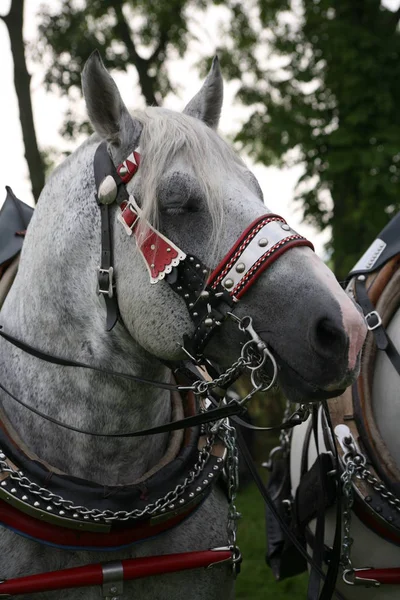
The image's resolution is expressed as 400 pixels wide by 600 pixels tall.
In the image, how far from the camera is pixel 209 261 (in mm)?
2209

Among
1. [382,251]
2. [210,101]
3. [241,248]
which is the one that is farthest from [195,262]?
[382,251]

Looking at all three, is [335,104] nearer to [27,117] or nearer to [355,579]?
[27,117]

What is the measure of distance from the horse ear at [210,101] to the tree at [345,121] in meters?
4.51

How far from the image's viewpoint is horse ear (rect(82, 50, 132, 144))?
2.29m

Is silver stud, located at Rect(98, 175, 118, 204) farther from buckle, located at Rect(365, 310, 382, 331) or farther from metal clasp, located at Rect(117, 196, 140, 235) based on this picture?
buckle, located at Rect(365, 310, 382, 331)

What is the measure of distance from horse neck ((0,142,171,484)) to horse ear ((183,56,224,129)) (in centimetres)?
49

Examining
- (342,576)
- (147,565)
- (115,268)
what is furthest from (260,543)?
(115,268)

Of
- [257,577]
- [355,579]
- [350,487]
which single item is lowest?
[257,577]

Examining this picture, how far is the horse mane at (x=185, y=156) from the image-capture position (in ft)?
7.31

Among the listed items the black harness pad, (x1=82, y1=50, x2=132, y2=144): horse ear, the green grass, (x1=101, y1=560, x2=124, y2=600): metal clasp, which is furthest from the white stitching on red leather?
the green grass

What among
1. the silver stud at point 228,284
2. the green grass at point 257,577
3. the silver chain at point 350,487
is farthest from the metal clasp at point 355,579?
the green grass at point 257,577

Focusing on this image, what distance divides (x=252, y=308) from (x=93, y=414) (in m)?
0.66

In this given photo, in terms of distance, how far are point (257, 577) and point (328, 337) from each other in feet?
13.8

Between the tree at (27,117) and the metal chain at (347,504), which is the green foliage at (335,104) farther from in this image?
the metal chain at (347,504)
